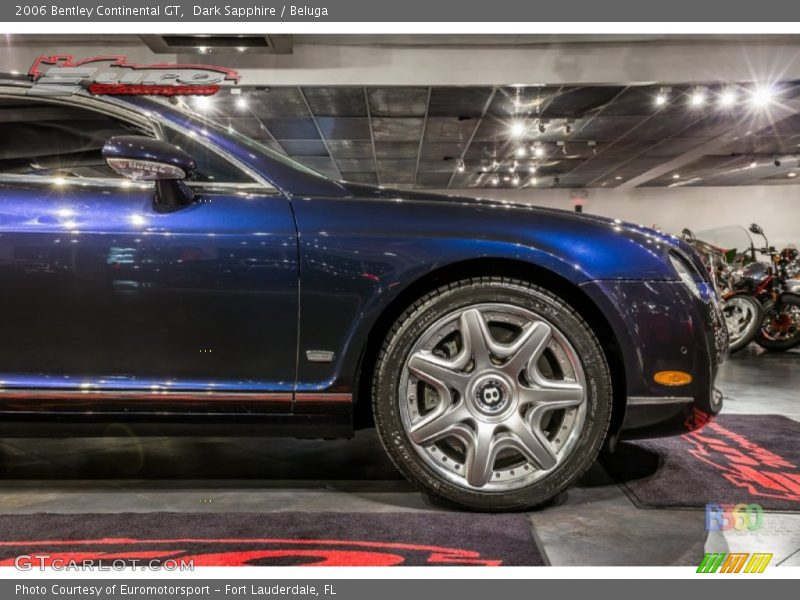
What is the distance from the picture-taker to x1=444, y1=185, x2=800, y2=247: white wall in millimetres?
17938

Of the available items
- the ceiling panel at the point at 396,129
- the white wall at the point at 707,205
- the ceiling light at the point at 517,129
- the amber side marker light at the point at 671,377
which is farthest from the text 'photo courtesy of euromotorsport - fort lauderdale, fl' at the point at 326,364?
the white wall at the point at 707,205

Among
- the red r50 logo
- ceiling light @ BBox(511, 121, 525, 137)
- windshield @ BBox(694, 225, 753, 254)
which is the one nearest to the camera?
the red r50 logo

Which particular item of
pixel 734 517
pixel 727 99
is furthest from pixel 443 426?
pixel 727 99

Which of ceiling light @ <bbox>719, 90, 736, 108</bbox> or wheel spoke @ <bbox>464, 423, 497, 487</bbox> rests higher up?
ceiling light @ <bbox>719, 90, 736, 108</bbox>

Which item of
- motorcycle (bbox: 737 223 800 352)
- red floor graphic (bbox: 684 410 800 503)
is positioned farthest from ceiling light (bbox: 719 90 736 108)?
red floor graphic (bbox: 684 410 800 503)

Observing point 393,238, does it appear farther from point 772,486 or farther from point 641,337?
point 772,486

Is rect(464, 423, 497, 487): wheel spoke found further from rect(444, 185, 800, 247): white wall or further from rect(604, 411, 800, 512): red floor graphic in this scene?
rect(444, 185, 800, 247): white wall

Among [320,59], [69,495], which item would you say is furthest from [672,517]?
[320,59]

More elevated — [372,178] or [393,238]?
[372,178]

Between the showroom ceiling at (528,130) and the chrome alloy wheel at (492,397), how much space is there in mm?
5444

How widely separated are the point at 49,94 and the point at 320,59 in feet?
18.6

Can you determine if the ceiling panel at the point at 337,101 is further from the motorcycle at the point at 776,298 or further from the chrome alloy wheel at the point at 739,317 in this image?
the motorcycle at the point at 776,298

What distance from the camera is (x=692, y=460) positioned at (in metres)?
2.40

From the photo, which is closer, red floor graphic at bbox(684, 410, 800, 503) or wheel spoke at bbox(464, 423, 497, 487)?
wheel spoke at bbox(464, 423, 497, 487)
